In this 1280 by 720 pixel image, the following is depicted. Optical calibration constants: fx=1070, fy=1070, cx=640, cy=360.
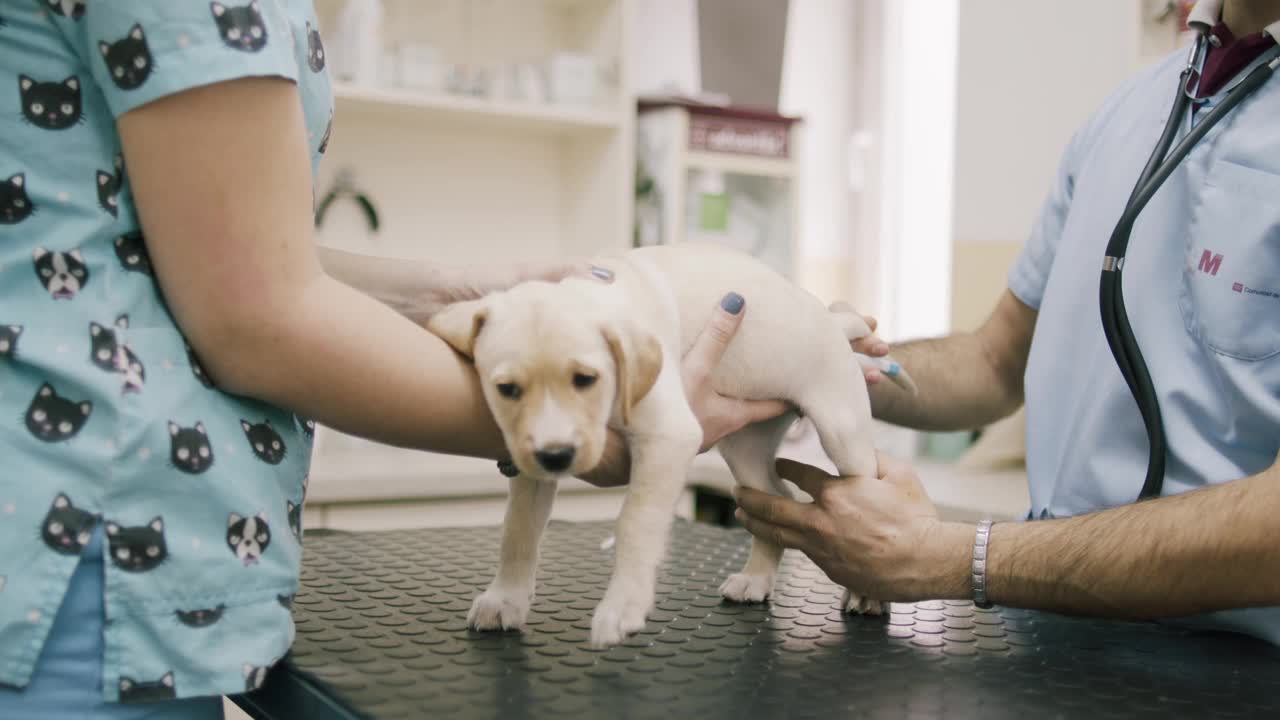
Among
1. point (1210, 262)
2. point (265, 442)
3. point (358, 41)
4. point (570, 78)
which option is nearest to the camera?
point (265, 442)

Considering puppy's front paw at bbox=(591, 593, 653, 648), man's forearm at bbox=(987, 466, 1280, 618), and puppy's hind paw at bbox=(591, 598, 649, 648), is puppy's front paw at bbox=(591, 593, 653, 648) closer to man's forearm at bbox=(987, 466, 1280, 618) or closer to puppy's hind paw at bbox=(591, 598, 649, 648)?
puppy's hind paw at bbox=(591, 598, 649, 648)

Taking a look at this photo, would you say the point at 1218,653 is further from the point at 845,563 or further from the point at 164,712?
the point at 164,712

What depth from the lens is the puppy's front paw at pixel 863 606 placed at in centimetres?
103

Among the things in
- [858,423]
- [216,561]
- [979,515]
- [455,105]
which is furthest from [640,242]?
[216,561]

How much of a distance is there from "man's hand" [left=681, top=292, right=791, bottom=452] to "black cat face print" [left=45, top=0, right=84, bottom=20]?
0.51 metres

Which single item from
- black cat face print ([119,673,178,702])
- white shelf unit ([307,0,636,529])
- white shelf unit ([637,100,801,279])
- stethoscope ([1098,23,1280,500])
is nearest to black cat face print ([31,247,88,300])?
black cat face print ([119,673,178,702])

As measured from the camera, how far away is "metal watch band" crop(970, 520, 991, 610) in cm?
97

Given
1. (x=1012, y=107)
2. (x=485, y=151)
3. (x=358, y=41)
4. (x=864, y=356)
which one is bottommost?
(x=864, y=356)

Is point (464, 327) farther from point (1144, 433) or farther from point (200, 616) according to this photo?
point (1144, 433)

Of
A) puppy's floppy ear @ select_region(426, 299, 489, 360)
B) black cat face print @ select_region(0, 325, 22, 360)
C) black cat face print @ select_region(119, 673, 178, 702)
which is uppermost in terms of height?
black cat face print @ select_region(0, 325, 22, 360)

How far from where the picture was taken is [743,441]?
43.8 inches

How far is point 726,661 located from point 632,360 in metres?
0.25

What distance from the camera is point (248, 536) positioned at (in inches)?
26.7

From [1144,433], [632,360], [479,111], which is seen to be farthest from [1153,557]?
[479,111]
